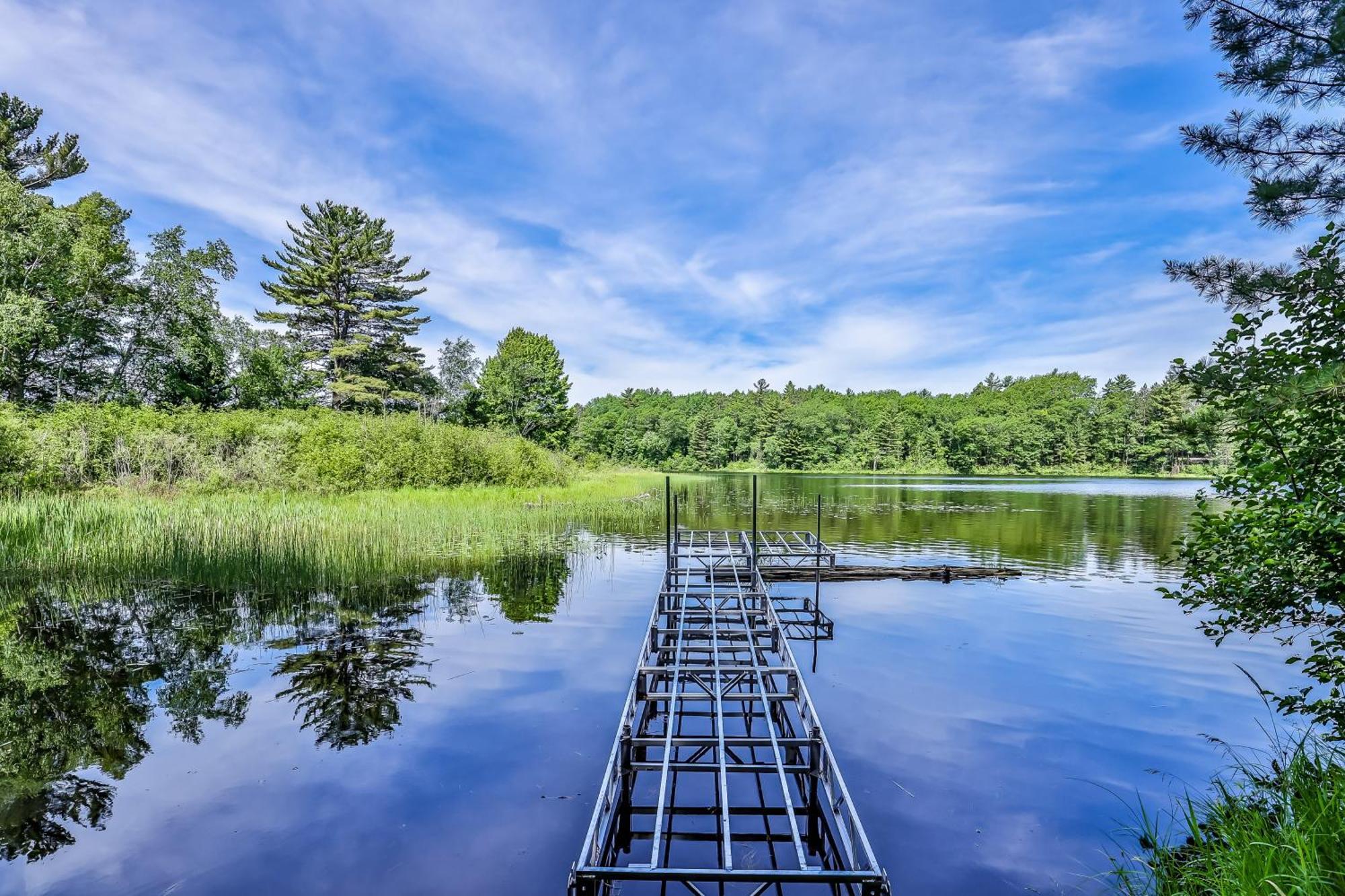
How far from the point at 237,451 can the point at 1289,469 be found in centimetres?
2766

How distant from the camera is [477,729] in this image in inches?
276

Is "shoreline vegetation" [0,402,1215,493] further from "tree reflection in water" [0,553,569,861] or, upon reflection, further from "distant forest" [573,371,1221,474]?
"distant forest" [573,371,1221,474]

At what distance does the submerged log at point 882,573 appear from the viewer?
15.2 meters

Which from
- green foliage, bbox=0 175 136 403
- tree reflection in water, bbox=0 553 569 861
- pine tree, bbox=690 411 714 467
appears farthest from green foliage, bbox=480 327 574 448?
pine tree, bbox=690 411 714 467

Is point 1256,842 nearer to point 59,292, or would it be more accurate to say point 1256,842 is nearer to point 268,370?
point 59,292

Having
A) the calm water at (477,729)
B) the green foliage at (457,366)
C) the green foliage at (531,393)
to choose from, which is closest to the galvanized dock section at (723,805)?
the calm water at (477,729)

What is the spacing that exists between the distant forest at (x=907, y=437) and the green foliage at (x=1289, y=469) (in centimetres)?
7158

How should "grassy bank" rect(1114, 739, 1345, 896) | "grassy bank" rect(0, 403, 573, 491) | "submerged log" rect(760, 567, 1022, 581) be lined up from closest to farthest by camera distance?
"grassy bank" rect(1114, 739, 1345, 896) < "submerged log" rect(760, 567, 1022, 581) < "grassy bank" rect(0, 403, 573, 491)

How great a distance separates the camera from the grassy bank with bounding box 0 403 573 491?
1880 centimetres

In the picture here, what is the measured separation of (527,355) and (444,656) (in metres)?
46.8

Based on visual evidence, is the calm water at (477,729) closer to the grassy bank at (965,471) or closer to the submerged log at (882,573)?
the submerged log at (882,573)

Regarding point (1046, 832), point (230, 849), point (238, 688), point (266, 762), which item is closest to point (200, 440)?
point (238, 688)

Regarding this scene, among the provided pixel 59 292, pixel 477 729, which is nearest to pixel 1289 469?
pixel 477 729

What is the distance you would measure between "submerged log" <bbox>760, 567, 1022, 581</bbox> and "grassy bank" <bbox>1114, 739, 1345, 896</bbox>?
378 inches
